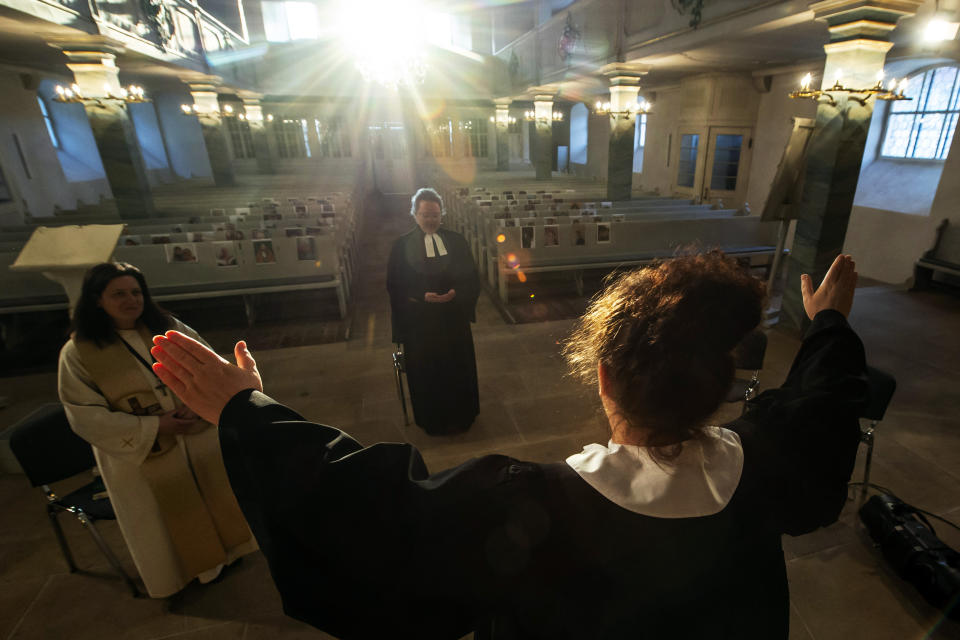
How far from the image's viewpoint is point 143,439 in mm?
2158

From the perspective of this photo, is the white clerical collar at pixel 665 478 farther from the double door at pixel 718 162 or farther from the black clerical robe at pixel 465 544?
the double door at pixel 718 162

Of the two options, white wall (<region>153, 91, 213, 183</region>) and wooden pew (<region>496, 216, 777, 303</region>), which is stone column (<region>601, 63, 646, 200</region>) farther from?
white wall (<region>153, 91, 213, 183</region>)

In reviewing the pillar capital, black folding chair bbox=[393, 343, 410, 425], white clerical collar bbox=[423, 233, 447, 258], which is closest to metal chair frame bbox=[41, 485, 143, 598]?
black folding chair bbox=[393, 343, 410, 425]

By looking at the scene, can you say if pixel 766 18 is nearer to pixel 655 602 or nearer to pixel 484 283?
pixel 484 283

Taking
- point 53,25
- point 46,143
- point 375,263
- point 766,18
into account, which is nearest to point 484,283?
point 375,263

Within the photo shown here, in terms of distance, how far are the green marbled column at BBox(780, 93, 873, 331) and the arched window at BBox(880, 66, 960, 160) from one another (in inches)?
158

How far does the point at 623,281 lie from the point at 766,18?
6.45 metres

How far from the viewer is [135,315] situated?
2.22m

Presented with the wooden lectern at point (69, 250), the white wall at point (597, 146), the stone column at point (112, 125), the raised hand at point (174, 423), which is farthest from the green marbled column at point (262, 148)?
the raised hand at point (174, 423)

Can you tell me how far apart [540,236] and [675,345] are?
608cm

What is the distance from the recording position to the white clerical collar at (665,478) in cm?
78

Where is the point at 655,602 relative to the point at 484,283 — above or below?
above

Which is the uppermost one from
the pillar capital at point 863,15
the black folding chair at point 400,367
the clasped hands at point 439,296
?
the pillar capital at point 863,15

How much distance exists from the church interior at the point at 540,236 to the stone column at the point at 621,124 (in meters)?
0.05
